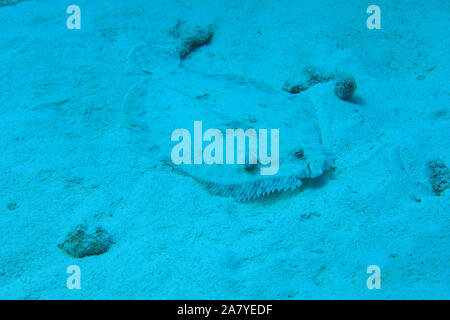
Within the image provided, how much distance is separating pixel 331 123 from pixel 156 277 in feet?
8.11

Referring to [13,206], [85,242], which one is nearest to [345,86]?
[85,242]

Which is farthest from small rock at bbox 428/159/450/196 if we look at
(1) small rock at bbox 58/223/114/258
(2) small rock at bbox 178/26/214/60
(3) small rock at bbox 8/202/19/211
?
(3) small rock at bbox 8/202/19/211

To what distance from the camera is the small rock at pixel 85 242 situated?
2668mm

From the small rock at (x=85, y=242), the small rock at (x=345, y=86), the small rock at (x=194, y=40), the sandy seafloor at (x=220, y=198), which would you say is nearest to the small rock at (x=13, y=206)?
the sandy seafloor at (x=220, y=198)

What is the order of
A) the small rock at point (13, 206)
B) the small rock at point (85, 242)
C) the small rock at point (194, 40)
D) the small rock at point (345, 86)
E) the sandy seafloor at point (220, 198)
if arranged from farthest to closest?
the small rock at point (194, 40), the small rock at point (345, 86), the small rock at point (13, 206), the small rock at point (85, 242), the sandy seafloor at point (220, 198)

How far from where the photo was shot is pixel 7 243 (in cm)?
274

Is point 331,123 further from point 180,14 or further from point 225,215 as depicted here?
point 180,14

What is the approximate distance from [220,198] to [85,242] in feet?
3.98

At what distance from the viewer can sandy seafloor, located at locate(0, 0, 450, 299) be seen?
2471 mm

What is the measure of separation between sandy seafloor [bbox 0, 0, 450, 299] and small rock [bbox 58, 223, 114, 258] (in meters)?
0.07

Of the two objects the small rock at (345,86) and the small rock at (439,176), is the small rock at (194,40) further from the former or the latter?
the small rock at (439,176)

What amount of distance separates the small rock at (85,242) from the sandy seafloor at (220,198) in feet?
0.21

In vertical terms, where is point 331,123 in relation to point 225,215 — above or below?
above
